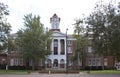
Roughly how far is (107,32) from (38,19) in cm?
3825

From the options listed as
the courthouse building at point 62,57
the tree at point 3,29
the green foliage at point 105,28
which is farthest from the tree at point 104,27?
the courthouse building at point 62,57

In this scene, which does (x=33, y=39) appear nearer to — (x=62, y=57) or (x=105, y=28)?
(x=62, y=57)

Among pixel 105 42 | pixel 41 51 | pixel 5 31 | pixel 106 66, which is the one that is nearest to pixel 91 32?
pixel 105 42

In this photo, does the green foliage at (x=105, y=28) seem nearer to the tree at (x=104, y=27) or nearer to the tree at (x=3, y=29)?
the tree at (x=104, y=27)

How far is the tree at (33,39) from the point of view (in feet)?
Result: 272

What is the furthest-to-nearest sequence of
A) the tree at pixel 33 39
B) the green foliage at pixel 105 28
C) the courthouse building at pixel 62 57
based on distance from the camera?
the courthouse building at pixel 62 57 → the tree at pixel 33 39 → the green foliage at pixel 105 28

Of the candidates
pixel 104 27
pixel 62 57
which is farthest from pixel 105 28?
pixel 62 57

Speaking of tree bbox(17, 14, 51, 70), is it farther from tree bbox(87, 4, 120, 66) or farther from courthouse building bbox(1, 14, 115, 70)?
tree bbox(87, 4, 120, 66)

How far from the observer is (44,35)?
277 ft

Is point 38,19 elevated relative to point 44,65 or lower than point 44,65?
elevated

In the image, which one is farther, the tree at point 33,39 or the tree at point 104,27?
the tree at point 33,39

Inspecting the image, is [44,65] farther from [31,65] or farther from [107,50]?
[107,50]

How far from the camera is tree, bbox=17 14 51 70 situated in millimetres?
82875

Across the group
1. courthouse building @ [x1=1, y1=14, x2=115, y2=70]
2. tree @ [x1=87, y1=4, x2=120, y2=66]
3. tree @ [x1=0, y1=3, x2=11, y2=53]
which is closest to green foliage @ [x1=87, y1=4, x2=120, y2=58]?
tree @ [x1=87, y1=4, x2=120, y2=66]
